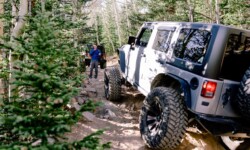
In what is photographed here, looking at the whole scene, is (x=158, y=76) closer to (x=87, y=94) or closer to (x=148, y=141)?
(x=148, y=141)

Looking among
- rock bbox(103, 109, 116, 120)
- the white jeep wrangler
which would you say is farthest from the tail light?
rock bbox(103, 109, 116, 120)

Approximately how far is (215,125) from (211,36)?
1.36 m

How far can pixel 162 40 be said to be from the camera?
19.1 feet

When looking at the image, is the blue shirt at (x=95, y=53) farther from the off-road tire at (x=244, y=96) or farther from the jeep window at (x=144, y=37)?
the off-road tire at (x=244, y=96)

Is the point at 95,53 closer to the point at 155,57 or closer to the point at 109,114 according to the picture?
the point at 109,114

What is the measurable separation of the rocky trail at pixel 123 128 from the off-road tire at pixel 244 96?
1642mm

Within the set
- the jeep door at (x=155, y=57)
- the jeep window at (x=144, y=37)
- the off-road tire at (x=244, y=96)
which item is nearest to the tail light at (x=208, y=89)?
the off-road tire at (x=244, y=96)

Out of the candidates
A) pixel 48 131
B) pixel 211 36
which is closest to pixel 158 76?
pixel 211 36

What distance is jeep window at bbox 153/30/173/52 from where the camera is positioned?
18.1ft

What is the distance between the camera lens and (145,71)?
6.16 m

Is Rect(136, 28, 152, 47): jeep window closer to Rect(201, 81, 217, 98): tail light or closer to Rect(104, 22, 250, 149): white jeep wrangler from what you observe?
Rect(104, 22, 250, 149): white jeep wrangler

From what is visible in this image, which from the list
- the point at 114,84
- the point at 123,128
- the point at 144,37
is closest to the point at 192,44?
the point at 144,37

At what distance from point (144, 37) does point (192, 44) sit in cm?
246

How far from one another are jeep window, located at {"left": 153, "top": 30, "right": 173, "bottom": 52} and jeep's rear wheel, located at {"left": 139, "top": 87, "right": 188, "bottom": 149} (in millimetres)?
1192
